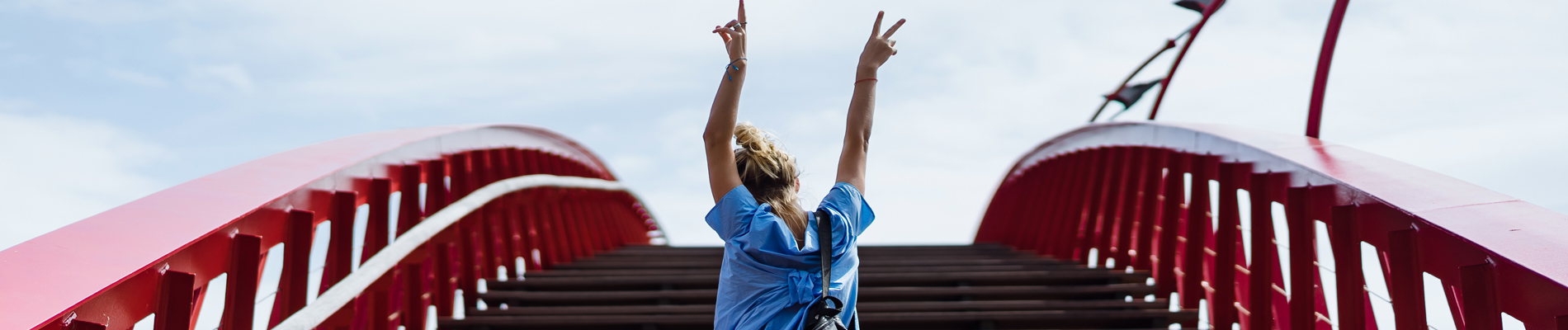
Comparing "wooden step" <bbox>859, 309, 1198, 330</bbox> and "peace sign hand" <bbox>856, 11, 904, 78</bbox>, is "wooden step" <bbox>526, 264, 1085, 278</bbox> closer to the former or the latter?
"wooden step" <bbox>859, 309, 1198, 330</bbox>

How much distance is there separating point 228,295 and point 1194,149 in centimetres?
424

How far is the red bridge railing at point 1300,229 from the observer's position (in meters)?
2.50

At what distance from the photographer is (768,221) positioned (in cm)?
181

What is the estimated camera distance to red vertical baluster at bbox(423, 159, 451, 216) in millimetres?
5051

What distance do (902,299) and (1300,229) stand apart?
2029 millimetres

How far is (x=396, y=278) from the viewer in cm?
477

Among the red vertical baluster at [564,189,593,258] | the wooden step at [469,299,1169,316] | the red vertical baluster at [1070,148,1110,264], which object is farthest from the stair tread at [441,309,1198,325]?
the red vertical baluster at [564,189,593,258]

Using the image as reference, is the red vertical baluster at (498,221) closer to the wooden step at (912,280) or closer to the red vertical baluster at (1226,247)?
the wooden step at (912,280)

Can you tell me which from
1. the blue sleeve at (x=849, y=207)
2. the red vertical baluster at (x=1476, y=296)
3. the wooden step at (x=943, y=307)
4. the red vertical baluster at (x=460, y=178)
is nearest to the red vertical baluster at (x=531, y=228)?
the red vertical baluster at (x=460, y=178)

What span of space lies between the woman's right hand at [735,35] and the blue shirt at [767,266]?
32 centimetres

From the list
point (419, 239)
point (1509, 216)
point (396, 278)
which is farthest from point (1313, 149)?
point (396, 278)

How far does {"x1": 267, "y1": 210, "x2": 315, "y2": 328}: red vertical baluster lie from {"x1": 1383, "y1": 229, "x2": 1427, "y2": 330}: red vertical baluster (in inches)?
135

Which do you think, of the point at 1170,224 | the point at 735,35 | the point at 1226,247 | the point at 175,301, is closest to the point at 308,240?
the point at 175,301

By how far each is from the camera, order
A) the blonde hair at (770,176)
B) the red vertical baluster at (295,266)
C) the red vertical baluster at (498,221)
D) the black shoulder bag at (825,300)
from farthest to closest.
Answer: the red vertical baluster at (498,221) < the red vertical baluster at (295,266) < the blonde hair at (770,176) < the black shoulder bag at (825,300)
